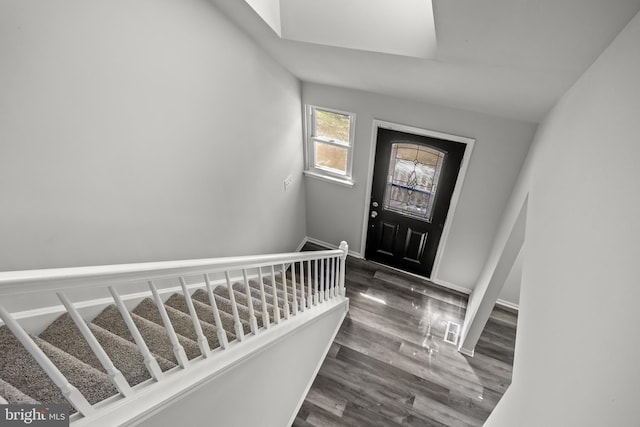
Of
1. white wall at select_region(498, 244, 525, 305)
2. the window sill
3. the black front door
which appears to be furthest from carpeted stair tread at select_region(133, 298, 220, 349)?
white wall at select_region(498, 244, 525, 305)

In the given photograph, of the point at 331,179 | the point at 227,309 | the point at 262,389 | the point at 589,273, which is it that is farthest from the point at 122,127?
the point at 331,179

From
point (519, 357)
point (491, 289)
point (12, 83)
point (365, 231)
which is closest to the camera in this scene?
point (12, 83)

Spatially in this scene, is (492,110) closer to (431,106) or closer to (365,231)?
(431,106)

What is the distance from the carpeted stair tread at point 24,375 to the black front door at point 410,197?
3125 millimetres

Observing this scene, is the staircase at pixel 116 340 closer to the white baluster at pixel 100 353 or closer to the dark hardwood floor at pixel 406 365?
the white baluster at pixel 100 353

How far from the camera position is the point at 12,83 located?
1246 millimetres

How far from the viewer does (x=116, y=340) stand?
5.25 ft

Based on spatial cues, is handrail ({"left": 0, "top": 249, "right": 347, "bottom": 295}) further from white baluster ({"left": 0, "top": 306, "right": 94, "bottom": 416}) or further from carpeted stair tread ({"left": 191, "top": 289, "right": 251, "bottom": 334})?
carpeted stair tread ({"left": 191, "top": 289, "right": 251, "bottom": 334})

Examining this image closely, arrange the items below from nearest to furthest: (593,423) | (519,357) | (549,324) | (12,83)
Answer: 1. (593,423)
2. (549,324)
3. (12,83)
4. (519,357)

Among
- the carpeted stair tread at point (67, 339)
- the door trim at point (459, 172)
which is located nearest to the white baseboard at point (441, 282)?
the door trim at point (459, 172)

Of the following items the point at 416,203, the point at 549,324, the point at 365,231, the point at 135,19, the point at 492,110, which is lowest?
the point at 365,231

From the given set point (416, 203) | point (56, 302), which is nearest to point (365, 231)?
point (416, 203)

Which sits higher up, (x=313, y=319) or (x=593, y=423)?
(x=593, y=423)

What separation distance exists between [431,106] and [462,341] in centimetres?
241
